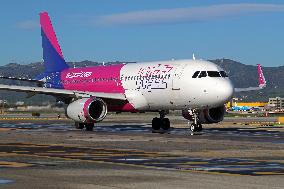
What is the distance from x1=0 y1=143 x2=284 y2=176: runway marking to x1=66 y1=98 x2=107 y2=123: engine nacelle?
18.6m

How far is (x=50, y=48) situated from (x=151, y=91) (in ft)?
62.9

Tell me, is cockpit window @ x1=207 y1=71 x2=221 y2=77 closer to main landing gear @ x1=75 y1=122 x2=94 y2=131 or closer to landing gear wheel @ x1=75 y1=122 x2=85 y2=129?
main landing gear @ x1=75 y1=122 x2=94 y2=131

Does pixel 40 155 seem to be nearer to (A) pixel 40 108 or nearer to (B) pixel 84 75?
(B) pixel 84 75

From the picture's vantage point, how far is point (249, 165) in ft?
72.2

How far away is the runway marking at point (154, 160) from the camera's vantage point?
2052 centimetres

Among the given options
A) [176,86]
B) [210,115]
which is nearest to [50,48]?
[176,86]

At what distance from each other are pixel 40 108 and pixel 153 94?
252ft

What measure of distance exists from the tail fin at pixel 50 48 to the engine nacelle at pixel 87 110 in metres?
14.7

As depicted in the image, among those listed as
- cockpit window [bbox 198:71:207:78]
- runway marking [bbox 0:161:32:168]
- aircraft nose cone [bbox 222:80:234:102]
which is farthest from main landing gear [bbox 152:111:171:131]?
runway marking [bbox 0:161:32:168]

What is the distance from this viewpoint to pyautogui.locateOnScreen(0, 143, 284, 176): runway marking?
67.3ft

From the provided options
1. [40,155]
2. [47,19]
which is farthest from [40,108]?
[40,155]

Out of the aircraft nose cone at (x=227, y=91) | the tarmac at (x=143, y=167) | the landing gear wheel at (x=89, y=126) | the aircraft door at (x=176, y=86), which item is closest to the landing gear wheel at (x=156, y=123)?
the landing gear wheel at (x=89, y=126)

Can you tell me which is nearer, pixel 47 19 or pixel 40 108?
Answer: pixel 47 19

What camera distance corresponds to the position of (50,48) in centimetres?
6625
